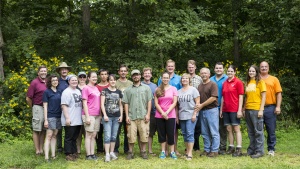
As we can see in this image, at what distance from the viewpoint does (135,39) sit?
1480 centimetres

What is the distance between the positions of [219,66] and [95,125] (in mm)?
2805

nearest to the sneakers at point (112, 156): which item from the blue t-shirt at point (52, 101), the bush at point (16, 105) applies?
the blue t-shirt at point (52, 101)

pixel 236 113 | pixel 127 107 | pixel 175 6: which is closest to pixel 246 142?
pixel 236 113

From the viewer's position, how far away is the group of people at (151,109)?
25.5 ft

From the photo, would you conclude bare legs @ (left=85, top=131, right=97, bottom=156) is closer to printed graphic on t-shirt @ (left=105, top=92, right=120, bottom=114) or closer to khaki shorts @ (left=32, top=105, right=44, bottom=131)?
printed graphic on t-shirt @ (left=105, top=92, right=120, bottom=114)

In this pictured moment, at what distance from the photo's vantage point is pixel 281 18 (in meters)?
12.3

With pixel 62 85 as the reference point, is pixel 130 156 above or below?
below

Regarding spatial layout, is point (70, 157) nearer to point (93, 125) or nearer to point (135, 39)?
point (93, 125)

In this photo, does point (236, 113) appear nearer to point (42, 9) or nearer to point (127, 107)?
point (127, 107)

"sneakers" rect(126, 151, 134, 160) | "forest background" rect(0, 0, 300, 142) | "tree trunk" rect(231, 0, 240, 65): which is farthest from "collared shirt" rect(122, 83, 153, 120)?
"tree trunk" rect(231, 0, 240, 65)

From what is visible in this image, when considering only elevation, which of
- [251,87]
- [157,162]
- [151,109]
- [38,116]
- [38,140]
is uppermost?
[251,87]

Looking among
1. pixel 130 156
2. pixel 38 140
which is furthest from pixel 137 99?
pixel 38 140

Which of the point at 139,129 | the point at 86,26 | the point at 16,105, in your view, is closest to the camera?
the point at 139,129

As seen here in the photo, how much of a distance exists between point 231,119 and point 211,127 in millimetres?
442
